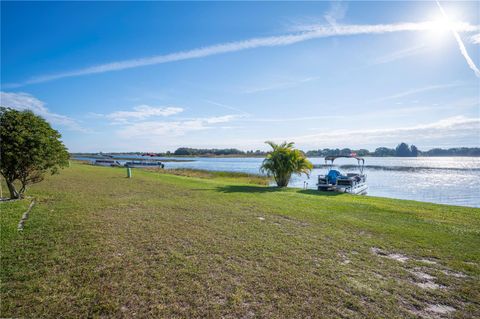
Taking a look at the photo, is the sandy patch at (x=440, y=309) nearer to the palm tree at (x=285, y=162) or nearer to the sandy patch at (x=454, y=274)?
the sandy patch at (x=454, y=274)

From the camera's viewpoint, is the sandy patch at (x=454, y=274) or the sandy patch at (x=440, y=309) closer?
the sandy patch at (x=440, y=309)

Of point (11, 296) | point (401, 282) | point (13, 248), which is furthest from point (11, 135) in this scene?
point (401, 282)

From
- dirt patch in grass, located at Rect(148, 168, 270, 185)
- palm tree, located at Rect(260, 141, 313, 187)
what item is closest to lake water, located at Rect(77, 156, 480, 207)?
dirt patch in grass, located at Rect(148, 168, 270, 185)

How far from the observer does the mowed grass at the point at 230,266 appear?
11.6 ft

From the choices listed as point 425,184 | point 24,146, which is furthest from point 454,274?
point 425,184

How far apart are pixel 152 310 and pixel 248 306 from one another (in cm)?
138

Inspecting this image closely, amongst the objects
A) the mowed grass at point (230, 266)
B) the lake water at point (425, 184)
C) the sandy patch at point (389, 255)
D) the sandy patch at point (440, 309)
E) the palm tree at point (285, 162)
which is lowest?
the lake water at point (425, 184)

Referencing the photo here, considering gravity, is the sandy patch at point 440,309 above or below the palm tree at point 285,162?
below

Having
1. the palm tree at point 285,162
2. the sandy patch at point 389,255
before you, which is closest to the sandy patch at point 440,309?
the sandy patch at point 389,255

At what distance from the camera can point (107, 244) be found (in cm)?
579

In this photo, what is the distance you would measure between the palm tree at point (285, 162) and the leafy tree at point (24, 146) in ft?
48.3

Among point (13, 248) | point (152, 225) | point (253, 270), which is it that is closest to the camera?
point (253, 270)

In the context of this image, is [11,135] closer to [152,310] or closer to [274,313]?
[152,310]

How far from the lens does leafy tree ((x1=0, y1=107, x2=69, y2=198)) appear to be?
969 centimetres
